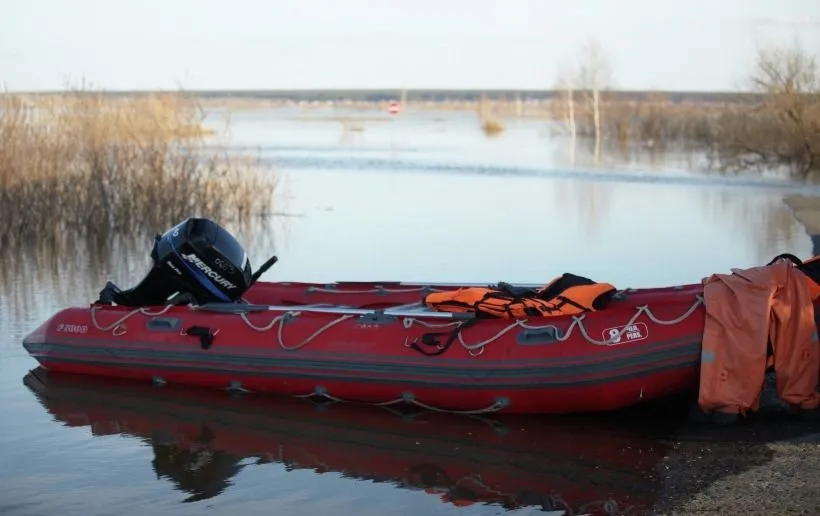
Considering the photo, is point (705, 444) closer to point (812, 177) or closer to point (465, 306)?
point (465, 306)

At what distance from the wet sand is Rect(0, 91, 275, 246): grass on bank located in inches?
336

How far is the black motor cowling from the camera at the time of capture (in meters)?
7.43

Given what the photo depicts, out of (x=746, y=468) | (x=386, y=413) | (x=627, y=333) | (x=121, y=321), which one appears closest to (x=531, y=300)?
(x=627, y=333)

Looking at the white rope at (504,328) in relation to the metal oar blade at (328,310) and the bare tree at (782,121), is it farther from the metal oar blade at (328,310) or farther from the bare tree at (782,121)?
the bare tree at (782,121)

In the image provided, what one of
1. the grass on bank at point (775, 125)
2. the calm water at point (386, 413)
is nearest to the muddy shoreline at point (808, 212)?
the calm water at point (386, 413)

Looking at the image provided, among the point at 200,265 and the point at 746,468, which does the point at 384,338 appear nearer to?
the point at 200,265

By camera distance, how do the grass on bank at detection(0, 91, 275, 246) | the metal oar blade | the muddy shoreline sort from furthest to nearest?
the muddy shoreline
the grass on bank at detection(0, 91, 275, 246)
the metal oar blade

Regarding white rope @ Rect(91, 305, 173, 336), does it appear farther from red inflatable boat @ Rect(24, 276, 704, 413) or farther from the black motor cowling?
the black motor cowling

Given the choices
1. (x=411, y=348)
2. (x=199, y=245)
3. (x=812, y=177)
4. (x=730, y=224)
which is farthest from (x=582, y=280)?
(x=812, y=177)

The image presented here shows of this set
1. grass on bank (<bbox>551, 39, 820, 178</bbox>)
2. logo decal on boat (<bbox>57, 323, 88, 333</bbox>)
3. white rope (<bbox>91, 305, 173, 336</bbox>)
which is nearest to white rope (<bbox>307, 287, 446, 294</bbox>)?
white rope (<bbox>91, 305, 173, 336</bbox>)

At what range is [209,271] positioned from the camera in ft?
24.6

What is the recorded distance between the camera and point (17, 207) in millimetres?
12938

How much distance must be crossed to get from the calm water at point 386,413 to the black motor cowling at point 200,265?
27.6 inches

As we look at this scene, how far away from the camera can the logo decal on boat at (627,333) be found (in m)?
6.13
